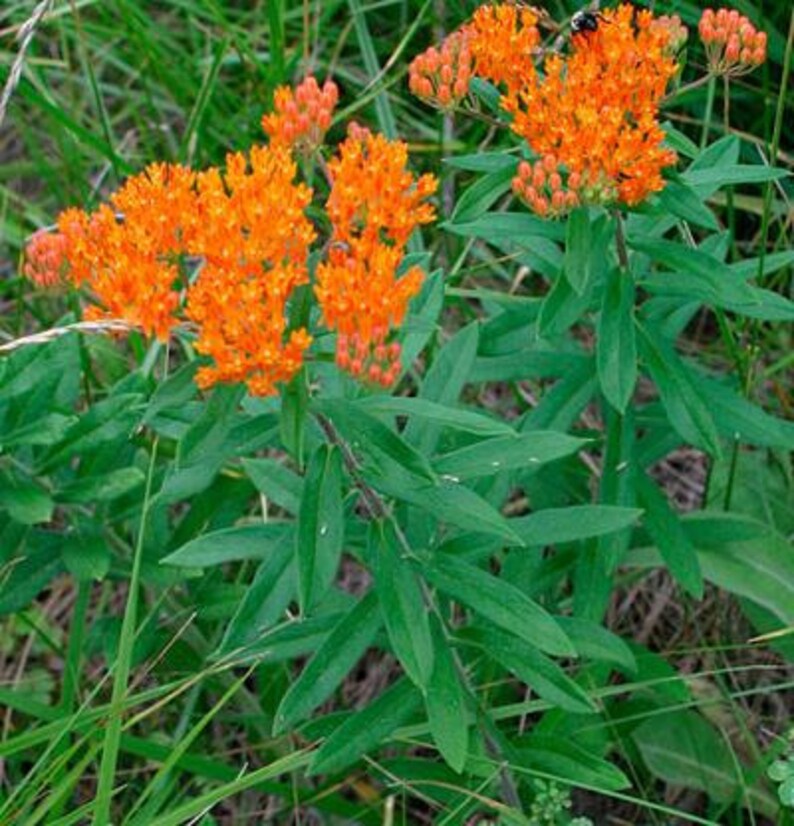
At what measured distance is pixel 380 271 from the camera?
2.34m

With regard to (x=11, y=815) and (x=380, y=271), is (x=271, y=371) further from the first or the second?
(x=11, y=815)

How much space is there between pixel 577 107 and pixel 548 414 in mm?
761

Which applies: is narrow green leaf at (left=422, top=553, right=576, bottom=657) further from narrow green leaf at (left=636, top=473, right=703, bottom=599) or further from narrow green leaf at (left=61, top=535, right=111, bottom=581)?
narrow green leaf at (left=61, top=535, right=111, bottom=581)

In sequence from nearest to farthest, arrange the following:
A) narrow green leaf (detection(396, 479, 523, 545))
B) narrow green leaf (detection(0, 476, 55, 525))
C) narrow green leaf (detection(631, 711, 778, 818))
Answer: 1. narrow green leaf (detection(396, 479, 523, 545))
2. narrow green leaf (detection(0, 476, 55, 525))
3. narrow green leaf (detection(631, 711, 778, 818))

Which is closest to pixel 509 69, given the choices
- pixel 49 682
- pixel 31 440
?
pixel 31 440

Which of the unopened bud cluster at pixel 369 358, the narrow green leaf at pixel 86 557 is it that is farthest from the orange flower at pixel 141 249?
the narrow green leaf at pixel 86 557

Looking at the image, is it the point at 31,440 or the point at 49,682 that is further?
the point at 49,682

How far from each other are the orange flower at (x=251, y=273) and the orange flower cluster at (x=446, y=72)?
0.62 metres

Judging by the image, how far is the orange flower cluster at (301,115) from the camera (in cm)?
264

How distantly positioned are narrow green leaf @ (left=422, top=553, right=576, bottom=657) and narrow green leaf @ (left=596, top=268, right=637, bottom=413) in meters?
0.43

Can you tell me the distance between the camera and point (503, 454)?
2.79 metres

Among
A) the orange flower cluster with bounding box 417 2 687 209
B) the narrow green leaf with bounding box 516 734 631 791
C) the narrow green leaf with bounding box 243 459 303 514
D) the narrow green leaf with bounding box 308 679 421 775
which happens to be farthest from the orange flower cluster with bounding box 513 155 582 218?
the narrow green leaf with bounding box 516 734 631 791

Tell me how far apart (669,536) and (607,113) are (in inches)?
39.4

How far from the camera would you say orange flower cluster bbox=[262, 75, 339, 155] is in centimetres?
264
